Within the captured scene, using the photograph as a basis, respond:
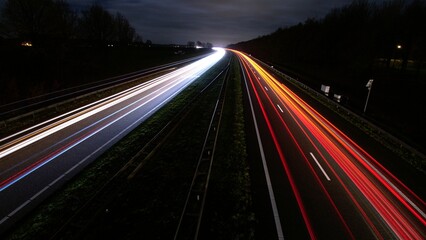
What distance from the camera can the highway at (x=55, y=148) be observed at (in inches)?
404

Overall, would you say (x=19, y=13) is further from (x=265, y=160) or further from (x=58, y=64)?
(x=265, y=160)

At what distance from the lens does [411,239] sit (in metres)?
8.47

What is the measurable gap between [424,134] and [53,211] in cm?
2484

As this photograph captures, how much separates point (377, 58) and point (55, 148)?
5283 cm

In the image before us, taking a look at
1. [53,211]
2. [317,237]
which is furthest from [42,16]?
[317,237]

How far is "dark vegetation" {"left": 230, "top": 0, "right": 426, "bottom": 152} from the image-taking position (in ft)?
85.3

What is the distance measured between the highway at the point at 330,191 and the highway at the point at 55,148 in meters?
9.71

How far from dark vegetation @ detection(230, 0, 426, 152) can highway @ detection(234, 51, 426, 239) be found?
5.47 meters

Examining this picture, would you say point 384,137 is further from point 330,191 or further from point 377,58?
point 377,58

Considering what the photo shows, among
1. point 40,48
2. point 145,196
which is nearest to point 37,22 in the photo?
point 40,48

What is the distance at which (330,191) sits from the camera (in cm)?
1094

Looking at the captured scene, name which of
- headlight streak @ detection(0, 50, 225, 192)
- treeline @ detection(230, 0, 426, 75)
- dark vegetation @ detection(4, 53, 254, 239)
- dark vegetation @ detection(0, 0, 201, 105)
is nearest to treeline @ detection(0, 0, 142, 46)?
dark vegetation @ detection(0, 0, 201, 105)

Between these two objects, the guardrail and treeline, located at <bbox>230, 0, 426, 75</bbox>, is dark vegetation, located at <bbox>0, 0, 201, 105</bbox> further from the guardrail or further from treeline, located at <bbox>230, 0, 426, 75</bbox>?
treeline, located at <bbox>230, 0, 426, 75</bbox>

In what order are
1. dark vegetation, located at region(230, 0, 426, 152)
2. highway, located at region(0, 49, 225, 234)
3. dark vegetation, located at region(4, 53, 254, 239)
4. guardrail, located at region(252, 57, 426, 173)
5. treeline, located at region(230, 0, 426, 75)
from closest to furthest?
dark vegetation, located at region(4, 53, 254, 239) < highway, located at region(0, 49, 225, 234) < guardrail, located at region(252, 57, 426, 173) < dark vegetation, located at region(230, 0, 426, 152) < treeline, located at region(230, 0, 426, 75)
